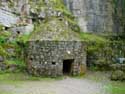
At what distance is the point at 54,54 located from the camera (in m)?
23.7

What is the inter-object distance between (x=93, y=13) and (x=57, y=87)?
9.94 m

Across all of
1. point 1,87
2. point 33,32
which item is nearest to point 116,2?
point 33,32

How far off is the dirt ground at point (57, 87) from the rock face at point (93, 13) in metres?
6.93

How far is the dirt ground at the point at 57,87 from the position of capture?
759 inches

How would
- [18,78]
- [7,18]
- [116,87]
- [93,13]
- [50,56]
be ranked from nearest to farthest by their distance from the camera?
[116,87] → [18,78] → [50,56] → [7,18] → [93,13]

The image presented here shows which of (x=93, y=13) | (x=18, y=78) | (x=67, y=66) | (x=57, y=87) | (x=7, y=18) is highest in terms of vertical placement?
(x=93, y=13)

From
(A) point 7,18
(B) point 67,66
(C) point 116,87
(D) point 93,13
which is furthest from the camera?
(D) point 93,13

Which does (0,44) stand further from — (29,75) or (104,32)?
(104,32)

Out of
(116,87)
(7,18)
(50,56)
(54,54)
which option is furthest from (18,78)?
(7,18)

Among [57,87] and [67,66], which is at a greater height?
[67,66]

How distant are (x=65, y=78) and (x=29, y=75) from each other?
2048mm

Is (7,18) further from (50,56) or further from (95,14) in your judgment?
(95,14)

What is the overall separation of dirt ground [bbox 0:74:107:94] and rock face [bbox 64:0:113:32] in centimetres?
693

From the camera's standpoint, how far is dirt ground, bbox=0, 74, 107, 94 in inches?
759
